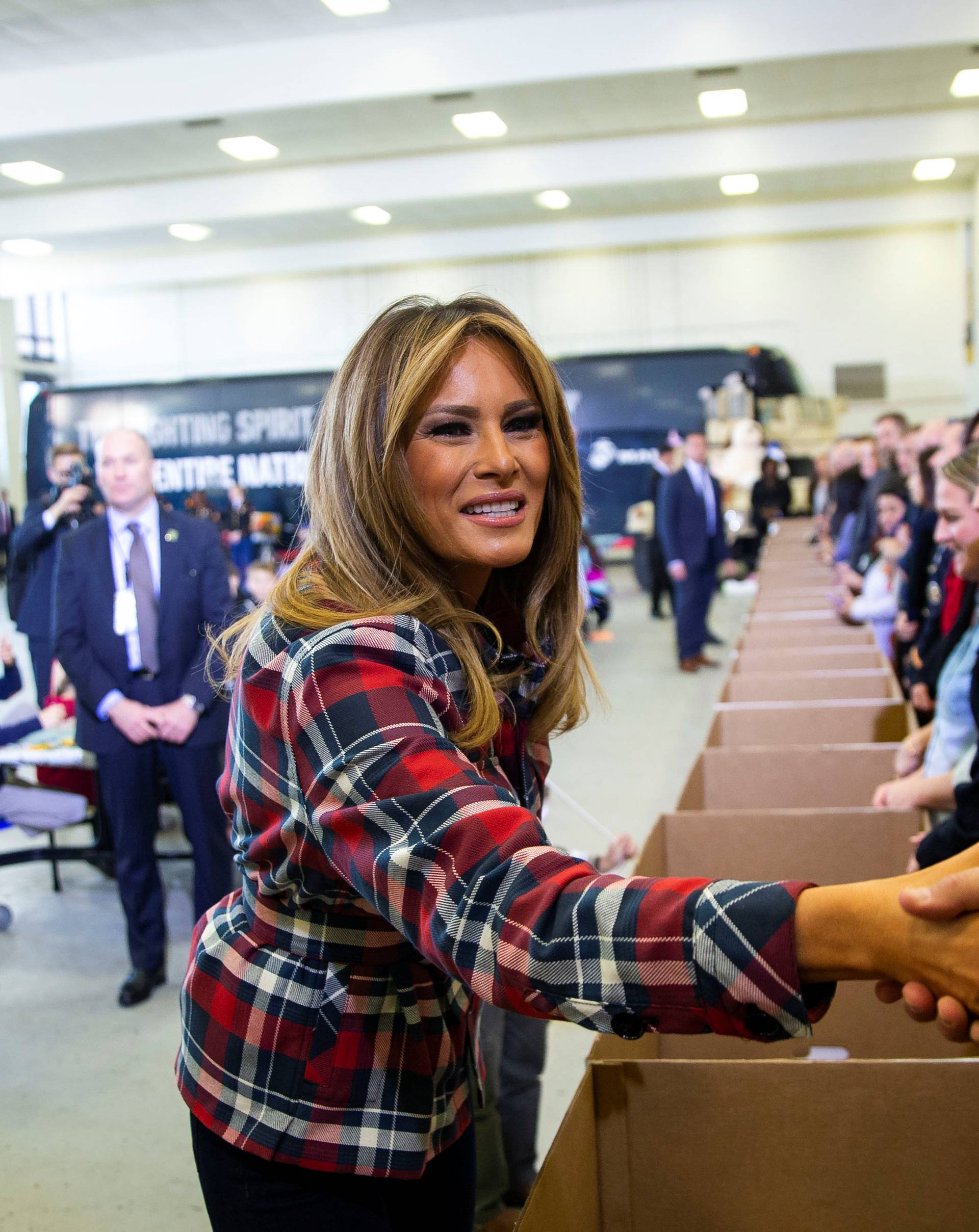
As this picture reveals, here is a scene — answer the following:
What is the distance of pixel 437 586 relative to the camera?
3.40 ft

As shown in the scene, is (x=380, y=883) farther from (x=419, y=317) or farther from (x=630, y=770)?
(x=630, y=770)

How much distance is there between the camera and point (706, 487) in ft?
28.2

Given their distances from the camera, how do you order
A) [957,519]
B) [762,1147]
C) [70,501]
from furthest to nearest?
[70,501]
[957,519]
[762,1147]

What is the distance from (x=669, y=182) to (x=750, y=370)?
14.2 ft

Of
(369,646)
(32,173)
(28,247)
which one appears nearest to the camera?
(369,646)

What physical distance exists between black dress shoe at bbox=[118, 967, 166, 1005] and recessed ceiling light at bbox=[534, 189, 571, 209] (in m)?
9.38

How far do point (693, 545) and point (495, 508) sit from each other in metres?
7.53

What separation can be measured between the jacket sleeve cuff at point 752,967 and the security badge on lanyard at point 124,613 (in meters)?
2.79

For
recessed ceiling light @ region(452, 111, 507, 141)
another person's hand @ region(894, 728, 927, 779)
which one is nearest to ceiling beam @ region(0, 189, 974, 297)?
recessed ceiling light @ region(452, 111, 507, 141)

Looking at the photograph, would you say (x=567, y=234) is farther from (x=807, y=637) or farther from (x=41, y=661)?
(x=41, y=661)

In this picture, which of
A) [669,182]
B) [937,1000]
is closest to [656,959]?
[937,1000]

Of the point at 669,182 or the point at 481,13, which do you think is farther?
the point at 669,182

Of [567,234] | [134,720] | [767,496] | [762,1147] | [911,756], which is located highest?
[567,234]

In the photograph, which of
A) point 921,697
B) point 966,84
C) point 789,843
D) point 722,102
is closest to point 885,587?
point 921,697
